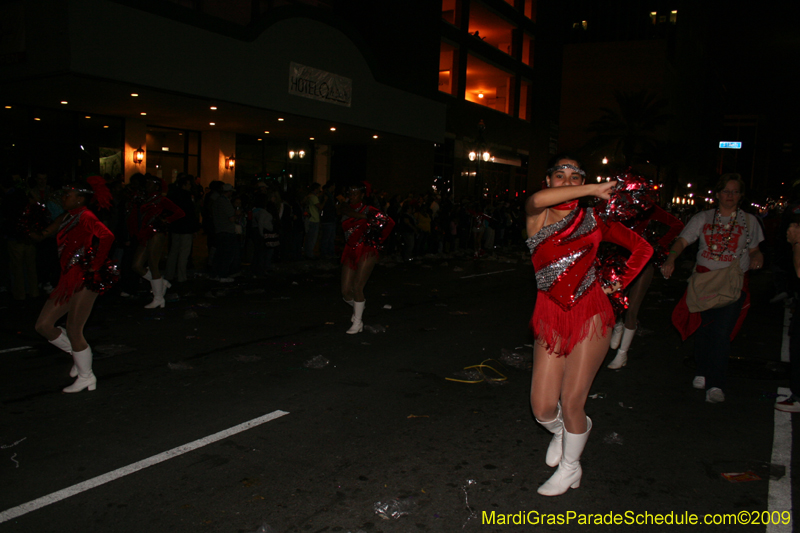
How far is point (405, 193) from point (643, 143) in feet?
84.0

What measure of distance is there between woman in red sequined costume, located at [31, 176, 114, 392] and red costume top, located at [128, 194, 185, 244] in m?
3.31

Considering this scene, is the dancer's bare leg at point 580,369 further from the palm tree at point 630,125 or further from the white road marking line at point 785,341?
the palm tree at point 630,125

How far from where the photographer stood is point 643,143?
144 feet

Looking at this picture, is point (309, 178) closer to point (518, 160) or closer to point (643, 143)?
point (518, 160)

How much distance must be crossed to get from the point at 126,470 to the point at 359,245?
4.35 metres

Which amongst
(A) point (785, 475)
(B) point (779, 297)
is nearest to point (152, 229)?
(A) point (785, 475)

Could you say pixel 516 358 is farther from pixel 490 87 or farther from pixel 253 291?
pixel 490 87

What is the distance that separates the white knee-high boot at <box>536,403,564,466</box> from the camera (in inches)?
145

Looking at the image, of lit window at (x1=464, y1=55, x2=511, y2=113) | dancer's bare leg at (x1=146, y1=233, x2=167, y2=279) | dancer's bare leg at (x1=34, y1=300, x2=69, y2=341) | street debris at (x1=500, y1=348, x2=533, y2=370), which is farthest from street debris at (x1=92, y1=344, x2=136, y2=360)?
lit window at (x1=464, y1=55, x2=511, y2=113)

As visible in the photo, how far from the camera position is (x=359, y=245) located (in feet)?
24.9

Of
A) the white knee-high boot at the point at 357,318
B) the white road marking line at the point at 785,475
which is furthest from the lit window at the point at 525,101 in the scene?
the white road marking line at the point at 785,475

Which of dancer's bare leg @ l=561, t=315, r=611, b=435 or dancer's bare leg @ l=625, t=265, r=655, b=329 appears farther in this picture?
dancer's bare leg @ l=625, t=265, r=655, b=329

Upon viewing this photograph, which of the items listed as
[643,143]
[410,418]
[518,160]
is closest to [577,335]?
[410,418]

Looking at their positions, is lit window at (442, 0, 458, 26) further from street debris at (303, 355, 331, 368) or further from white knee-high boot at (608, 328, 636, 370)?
street debris at (303, 355, 331, 368)
